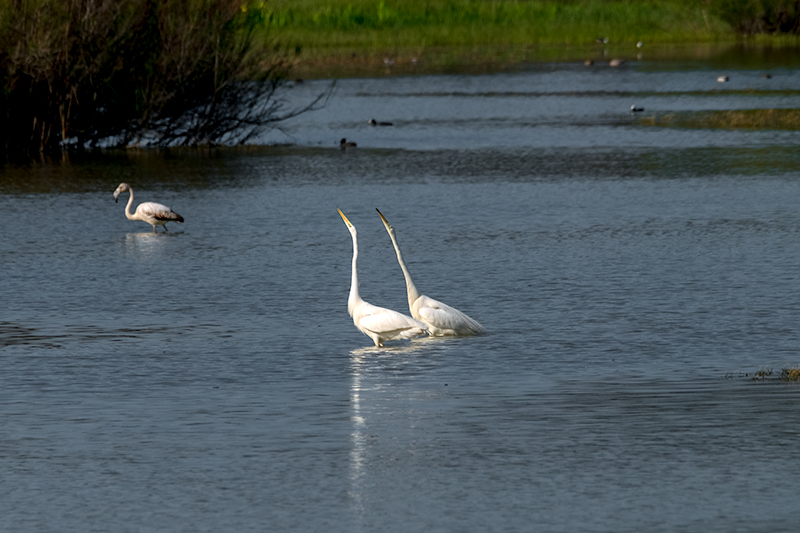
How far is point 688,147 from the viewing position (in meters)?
26.6

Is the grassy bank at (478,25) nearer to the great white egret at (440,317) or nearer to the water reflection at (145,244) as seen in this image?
the water reflection at (145,244)

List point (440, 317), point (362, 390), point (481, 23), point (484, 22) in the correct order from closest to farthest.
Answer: point (362, 390) → point (440, 317) → point (481, 23) → point (484, 22)

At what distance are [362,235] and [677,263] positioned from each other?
164 inches

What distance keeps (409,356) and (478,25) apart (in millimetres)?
61528

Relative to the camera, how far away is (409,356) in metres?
9.84

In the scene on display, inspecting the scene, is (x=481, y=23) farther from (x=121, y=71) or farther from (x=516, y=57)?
(x=121, y=71)

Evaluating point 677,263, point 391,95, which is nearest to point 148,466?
point 677,263

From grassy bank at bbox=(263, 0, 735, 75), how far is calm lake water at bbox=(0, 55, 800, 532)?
Answer: 135 feet

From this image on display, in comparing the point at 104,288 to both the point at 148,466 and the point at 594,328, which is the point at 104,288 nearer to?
the point at 594,328

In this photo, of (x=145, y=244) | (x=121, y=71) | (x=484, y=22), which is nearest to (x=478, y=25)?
(x=484, y=22)

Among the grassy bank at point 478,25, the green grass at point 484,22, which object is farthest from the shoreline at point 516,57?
the green grass at point 484,22

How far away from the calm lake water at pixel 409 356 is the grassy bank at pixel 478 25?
4100cm

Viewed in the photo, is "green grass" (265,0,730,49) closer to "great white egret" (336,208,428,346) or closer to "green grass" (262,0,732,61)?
"green grass" (262,0,732,61)

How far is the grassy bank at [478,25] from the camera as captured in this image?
63906mm
